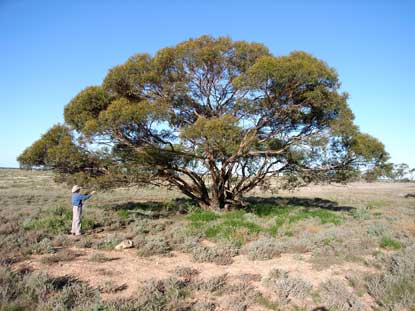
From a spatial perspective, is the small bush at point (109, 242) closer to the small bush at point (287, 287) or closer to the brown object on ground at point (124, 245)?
the brown object on ground at point (124, 245)

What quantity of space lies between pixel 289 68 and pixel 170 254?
24.3 feet

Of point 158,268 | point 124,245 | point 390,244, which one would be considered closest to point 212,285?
point 158,268

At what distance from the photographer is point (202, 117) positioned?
11.9 meters

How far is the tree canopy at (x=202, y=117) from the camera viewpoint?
11.3 m

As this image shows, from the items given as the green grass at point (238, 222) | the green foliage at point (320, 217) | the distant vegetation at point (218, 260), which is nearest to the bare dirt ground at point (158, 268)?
the distant vegetation at point (218, 260)

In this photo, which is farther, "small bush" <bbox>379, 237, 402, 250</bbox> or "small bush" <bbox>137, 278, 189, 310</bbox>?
"small bush" <bbox>379, 237, 402, 250</bbox>

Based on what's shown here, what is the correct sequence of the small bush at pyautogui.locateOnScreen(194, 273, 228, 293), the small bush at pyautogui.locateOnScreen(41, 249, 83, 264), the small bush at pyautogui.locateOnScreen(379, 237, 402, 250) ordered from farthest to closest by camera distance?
the small bush at pyautogui.locateOnScreen(379, 237, 402, 250)
the small bush at pyautogui.locateOnScreen(41, 249, 83, 264)
the small bush at pyautogui.locateOnScreen(194, 273, 228, 293)

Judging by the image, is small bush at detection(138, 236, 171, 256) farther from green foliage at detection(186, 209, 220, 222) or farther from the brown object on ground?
green foliage at detection(186, 209, 220, 222)

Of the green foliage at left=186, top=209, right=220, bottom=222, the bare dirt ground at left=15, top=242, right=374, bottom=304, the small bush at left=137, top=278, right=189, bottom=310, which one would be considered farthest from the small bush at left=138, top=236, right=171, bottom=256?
the green foliage at left=186, top=209, right=220, bottom=222

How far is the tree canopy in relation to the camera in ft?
36.9

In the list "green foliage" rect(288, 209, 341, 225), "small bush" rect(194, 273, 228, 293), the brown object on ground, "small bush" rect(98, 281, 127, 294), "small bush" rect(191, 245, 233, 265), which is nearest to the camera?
"small bush" rect(98, 281, 127, 294)

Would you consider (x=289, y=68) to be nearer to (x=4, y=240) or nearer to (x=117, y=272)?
(x=117, y=272)

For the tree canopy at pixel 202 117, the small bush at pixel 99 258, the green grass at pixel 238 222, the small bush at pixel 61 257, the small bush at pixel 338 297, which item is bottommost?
the small bush at pixel 338 297

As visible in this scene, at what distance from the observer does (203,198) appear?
1492cm
